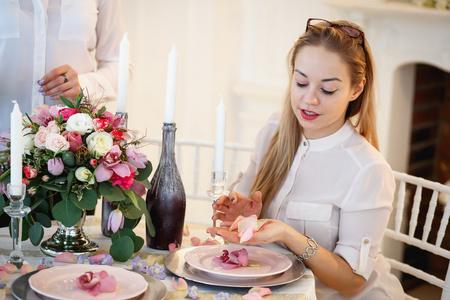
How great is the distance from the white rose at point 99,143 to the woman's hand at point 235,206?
40cm

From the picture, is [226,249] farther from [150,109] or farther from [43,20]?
[150,109]

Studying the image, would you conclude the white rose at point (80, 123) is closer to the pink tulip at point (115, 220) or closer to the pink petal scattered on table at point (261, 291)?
the pink tulip at point (115, 220)

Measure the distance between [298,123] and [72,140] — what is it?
729mm

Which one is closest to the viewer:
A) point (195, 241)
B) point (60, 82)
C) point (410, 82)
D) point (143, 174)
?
point (143, 174)

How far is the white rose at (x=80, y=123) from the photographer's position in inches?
50.8

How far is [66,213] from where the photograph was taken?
129 centimetres

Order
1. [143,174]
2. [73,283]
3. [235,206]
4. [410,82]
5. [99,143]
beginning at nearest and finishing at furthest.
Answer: [73,283], [99,143], [143,174], [235,206], [410,82]

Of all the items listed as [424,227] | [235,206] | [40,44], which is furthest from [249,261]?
[40,44]

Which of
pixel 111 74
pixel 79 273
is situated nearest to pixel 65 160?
pixel 79 273

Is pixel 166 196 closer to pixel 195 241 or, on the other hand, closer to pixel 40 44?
pixel 195 241

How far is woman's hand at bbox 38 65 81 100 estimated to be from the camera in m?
1.76

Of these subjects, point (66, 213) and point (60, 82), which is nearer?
point (66, 213)

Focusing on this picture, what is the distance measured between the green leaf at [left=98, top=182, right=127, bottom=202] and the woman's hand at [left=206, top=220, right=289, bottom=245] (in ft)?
0.73

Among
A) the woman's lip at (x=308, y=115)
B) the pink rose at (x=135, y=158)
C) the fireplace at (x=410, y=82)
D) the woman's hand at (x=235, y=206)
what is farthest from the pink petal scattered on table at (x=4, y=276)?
the fireplace at (x=410, y=82)
